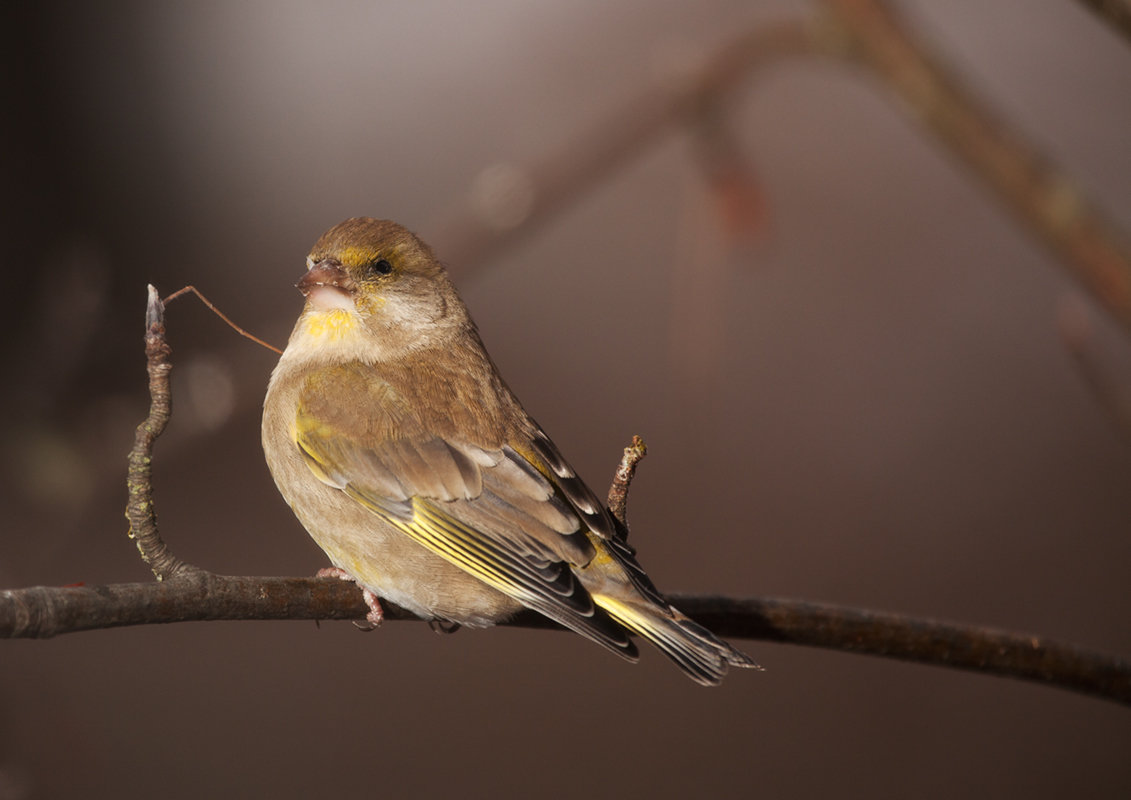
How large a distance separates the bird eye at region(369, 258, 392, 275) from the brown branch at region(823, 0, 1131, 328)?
1562mm

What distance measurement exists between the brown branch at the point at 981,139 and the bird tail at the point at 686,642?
1234mm

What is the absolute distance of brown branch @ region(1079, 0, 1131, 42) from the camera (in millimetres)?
2342

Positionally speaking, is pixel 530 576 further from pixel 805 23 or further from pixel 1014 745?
pixel 1014 745

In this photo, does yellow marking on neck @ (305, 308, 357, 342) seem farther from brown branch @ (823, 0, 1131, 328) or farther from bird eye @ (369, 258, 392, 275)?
brown branch @ (823, 0, 1131, 328)

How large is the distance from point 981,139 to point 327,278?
6.27 feet

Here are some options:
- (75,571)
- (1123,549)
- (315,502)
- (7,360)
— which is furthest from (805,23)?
(1123,549)

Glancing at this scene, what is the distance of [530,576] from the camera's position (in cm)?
294

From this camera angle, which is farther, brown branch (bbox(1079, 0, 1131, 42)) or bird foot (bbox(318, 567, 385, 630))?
bird foot (bbox(318, 567, 385, 630))

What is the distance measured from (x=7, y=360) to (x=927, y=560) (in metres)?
6.12

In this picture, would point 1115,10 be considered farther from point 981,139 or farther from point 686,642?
point 686,642

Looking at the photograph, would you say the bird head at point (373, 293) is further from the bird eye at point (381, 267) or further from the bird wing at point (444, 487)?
the bird wing at point (444, 487)

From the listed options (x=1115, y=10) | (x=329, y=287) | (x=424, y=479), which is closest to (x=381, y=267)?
(x=329, y=287)

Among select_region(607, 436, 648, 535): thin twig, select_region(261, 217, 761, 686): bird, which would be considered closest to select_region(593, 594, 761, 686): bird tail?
select_region(261, 217, 761, 686): bird

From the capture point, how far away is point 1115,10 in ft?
7.70
